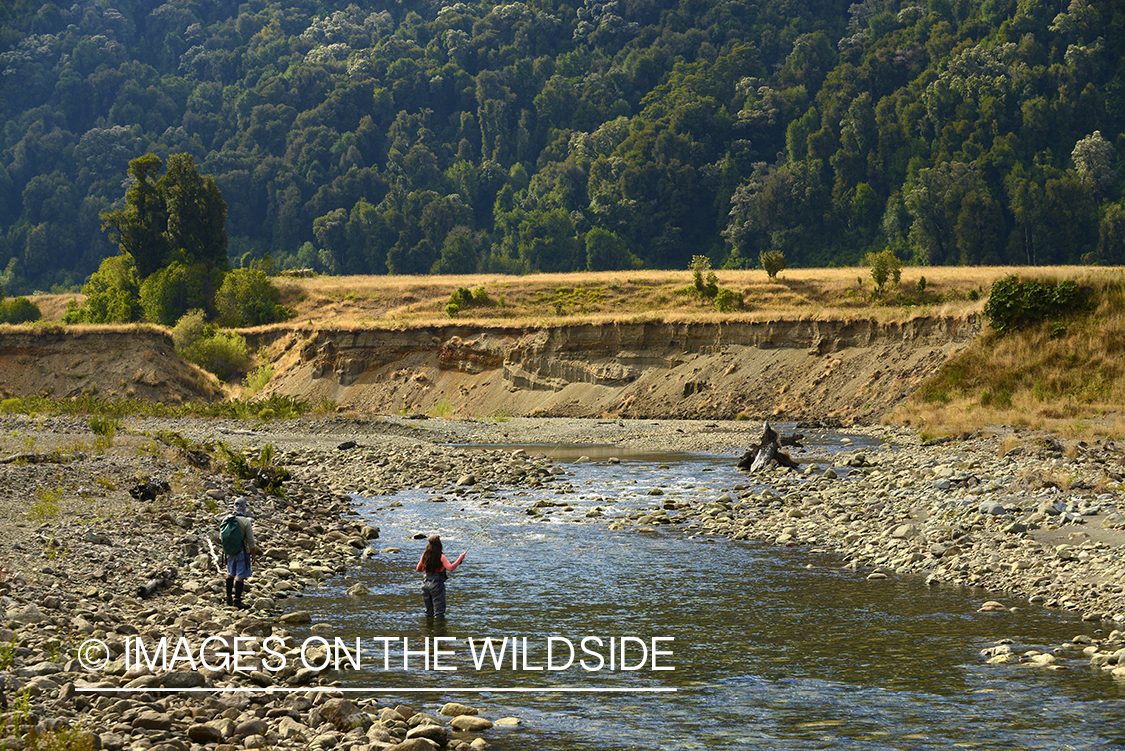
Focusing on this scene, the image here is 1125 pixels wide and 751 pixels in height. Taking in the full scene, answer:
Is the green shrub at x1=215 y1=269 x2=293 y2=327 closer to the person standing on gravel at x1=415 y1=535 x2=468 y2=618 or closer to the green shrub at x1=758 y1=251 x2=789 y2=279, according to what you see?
the green shrub at x1=758 y1=251 x2=789 y2=279

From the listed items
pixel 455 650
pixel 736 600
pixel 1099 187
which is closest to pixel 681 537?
pixel 736 600

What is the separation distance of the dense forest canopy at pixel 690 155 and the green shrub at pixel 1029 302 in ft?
244

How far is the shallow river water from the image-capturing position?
1165 centimetres

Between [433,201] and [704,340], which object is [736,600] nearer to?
[704,340]

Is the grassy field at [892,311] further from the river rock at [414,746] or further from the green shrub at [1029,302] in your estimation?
the river rock at [414,746]

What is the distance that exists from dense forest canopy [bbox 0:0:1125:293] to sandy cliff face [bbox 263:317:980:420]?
6944cm

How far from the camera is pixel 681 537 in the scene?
919 inches

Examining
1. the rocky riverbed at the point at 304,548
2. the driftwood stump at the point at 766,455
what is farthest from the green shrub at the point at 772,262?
the driftwood stump at the point at 766,455

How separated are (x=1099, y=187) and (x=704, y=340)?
8370cm

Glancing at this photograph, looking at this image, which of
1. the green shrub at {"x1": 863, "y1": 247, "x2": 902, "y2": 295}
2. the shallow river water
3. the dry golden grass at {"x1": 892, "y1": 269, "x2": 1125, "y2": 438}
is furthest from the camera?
the green shrub at {"x1": 863, "y1": 247, "x2": 902, "y2": 295}

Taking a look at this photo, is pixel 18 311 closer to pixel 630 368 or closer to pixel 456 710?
pixel 630 368

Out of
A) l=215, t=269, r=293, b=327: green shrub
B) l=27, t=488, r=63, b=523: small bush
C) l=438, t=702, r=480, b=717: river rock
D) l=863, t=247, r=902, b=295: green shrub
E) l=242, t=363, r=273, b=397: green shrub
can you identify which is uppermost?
l=863, t=247, r=902, b=295: green shrub

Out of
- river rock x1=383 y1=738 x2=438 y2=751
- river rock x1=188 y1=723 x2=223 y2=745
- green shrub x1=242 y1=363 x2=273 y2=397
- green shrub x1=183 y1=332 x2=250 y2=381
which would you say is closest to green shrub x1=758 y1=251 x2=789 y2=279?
green shrub x1=242 y1=363 x2=273 y2=397

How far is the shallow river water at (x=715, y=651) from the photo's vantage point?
11.6m
